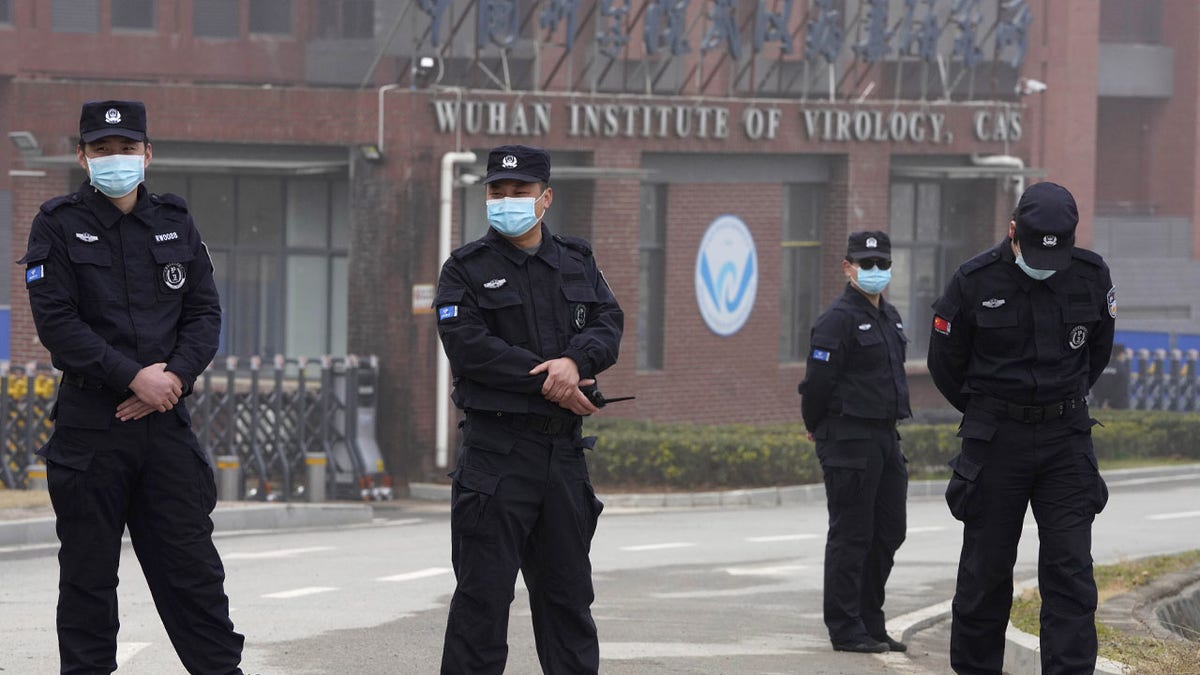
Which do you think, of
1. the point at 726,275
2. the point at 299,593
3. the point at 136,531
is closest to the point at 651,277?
the point at 726,275

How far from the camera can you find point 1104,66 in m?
52.1

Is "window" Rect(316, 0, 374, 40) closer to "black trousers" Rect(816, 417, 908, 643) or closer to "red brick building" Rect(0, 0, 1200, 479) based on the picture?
"red brick building" Rect(0, 0, 1200, 479)

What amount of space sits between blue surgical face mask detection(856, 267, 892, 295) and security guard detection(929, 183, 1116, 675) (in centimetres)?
233

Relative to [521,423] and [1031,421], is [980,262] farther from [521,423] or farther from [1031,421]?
[521,423]

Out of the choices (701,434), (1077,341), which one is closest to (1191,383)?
(701,434)

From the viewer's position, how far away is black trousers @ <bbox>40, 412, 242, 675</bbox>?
22.1 ft

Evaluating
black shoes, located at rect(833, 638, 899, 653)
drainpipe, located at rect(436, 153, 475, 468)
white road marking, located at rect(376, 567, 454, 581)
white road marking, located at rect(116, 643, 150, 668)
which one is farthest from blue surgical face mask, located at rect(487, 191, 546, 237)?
drainpipe, located at rect(436, 153, 475, 468)

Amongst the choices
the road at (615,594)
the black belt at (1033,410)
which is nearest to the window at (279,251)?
the road at (615,594)

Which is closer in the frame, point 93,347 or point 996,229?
point 93,347

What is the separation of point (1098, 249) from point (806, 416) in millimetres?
43269

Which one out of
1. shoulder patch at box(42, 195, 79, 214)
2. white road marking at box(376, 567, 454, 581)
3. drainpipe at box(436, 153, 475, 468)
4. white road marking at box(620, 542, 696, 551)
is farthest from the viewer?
drainpipe at box(436, 153, 475, 468)

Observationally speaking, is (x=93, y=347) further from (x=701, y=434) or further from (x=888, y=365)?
(x=701, y=434)

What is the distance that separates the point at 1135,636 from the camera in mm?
9258

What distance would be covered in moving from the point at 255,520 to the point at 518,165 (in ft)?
35.7
